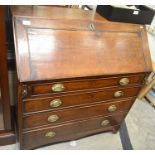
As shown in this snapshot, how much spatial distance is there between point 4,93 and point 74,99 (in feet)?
1.54

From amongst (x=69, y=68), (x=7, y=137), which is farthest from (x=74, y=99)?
(x=7, y=137)

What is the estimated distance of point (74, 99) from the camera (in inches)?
47.6

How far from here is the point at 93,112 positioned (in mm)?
1396

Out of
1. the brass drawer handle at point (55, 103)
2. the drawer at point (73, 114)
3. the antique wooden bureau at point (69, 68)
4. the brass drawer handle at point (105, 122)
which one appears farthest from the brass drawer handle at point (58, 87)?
the brass drawer handle at point (105, 122)

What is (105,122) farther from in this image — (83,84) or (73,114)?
(83,84)

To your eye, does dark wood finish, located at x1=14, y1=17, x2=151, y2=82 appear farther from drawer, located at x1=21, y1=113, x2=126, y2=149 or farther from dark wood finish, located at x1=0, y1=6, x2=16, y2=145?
drawer, located at x1=21, y1=113, x2=126, y2=149

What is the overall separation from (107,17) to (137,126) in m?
1.28

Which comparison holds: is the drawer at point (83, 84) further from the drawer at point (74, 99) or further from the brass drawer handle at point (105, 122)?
the brass drawer handle at point (105, 122)

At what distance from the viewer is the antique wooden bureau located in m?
0.98

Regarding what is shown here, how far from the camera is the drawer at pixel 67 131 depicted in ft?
4.39

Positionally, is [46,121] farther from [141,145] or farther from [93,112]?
[141,145]

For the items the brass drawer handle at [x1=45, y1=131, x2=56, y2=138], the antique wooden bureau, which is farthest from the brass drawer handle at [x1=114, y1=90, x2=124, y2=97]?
the brass drawer handle at [x1=45, y1=131, x2=56, y2=138]

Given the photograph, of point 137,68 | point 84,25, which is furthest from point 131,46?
point 84,25

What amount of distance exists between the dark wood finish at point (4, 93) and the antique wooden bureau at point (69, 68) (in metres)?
0.08
